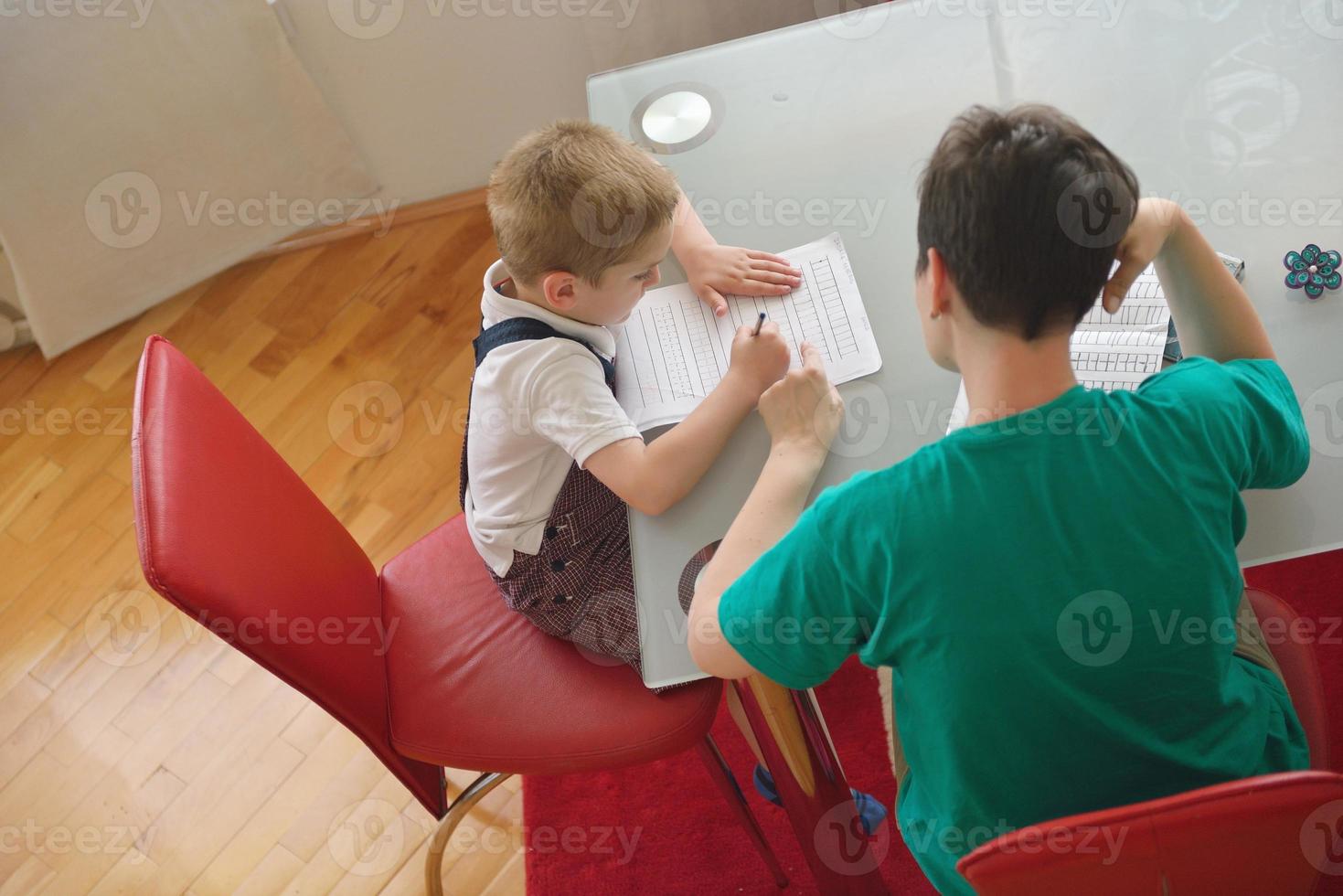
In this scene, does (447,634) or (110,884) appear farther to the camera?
(110,884)

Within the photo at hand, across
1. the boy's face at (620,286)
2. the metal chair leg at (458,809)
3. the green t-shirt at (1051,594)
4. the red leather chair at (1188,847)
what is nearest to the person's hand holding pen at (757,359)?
the boy's face at (620,286)

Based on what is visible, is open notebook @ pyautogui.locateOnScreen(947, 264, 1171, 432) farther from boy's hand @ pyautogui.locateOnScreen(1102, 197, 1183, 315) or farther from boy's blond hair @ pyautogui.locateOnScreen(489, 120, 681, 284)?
boy's blond hair @ pyautogui.locateOnScreen(489, 120, 681, 284)

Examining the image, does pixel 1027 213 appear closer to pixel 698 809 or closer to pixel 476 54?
pixel 698 809

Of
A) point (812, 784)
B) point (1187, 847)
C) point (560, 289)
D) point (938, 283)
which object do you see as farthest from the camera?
point (812, 784)

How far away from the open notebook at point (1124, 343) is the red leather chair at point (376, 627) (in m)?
0.52

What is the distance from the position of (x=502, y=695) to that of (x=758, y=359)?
0.52 metres

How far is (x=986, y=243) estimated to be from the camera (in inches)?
30.5

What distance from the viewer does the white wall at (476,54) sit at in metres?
1.90

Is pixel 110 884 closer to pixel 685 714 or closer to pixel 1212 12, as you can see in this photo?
pixel 685 714

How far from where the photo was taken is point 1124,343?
1.05 meters

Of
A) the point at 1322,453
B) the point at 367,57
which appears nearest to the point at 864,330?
the point at 1322,453

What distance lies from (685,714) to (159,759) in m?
1.09

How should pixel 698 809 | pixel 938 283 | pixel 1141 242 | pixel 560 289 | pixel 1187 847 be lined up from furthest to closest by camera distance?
pixel 698 809 → pixel 560 289 → pixel 1141 242 → pixel 938 283 → pixel 1187 847

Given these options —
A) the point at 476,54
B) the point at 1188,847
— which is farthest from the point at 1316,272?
the point at 476,54
